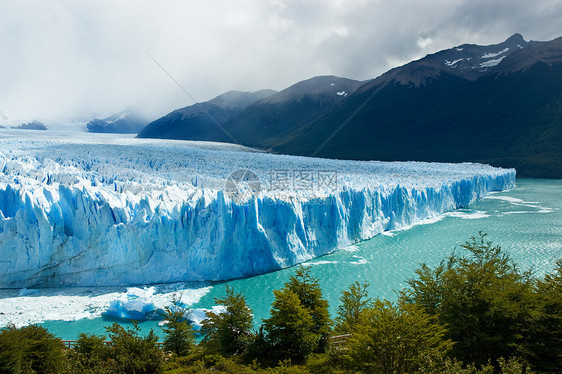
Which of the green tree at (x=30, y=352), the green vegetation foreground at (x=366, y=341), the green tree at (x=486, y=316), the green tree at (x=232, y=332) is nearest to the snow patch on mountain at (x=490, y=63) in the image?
the green vegetation foreground at (x=366, y=341)

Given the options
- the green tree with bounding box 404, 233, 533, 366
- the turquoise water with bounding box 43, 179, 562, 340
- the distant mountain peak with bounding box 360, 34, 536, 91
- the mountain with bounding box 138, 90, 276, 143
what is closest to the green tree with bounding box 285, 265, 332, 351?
the green tree with bounding box 404, 233, 533, 366

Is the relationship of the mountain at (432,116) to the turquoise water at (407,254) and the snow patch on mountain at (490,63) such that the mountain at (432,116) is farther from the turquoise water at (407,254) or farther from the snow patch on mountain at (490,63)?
the turquoise water at (407,254)

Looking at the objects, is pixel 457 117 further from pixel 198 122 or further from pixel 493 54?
pixel 198 122

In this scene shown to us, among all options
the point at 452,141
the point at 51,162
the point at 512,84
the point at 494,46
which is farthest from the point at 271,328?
the point at 494,46

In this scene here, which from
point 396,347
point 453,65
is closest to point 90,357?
point 396,347

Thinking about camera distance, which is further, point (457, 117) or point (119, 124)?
point (119, 124)

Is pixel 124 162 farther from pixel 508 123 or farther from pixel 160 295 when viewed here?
pixel 508 123
